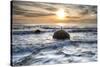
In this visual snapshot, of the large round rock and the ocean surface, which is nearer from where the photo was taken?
the ocean surface

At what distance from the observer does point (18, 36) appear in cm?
229

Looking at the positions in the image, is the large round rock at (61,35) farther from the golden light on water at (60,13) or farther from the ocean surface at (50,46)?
the golden light on water at (60,13)

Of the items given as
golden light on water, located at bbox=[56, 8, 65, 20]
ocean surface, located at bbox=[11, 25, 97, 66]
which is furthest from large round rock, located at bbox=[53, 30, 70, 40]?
golden light on water, located at bbox=[56, 8, 65, 20]

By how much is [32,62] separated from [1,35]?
499 mm

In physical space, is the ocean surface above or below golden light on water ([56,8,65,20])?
below

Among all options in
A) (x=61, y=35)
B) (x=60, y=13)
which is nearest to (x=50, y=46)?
(x=61, y=35)

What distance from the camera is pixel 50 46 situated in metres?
2.41

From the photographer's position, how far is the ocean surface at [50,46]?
2289 mm

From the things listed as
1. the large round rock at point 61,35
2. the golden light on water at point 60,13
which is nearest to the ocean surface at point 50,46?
the large round rock at point 61,35

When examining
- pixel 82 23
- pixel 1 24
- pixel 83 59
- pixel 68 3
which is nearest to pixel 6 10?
pixel 1 24

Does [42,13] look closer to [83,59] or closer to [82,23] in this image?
[82,23]

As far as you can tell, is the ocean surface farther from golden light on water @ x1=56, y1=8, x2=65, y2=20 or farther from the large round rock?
golden light on water @ x1=56, y1=8, x2=65, y2=20

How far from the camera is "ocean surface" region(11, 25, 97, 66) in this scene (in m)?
2.29

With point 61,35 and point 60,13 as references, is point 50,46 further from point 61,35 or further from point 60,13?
point 60,13
